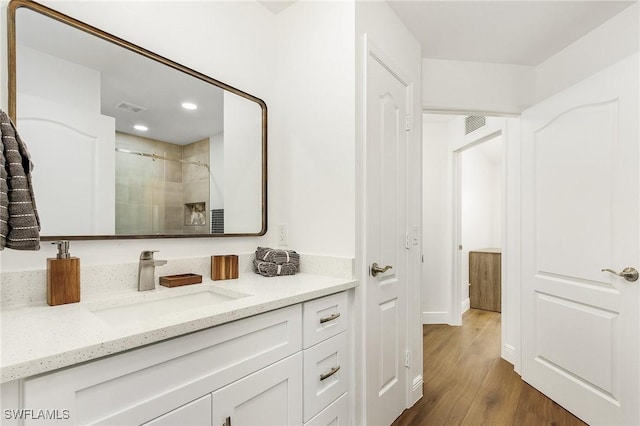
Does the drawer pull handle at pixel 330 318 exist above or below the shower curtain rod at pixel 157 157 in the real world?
below

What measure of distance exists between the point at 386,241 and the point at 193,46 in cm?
143

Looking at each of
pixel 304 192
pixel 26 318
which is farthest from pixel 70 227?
pixel 304 192

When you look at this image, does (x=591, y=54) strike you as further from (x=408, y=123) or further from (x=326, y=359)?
(x=326, y=359)

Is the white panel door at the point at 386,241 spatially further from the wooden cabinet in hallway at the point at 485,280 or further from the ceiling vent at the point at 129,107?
the wooden cabinet in hallway at the point at 485,280

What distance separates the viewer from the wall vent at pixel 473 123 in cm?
322

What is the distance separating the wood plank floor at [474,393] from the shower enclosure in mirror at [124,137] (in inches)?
64.1

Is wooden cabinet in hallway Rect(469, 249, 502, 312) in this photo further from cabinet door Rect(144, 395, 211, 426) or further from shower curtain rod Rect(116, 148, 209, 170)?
cabinet door Rect(144, 395, 211, 426)

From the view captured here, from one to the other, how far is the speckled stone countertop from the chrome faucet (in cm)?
4

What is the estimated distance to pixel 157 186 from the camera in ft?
4.74

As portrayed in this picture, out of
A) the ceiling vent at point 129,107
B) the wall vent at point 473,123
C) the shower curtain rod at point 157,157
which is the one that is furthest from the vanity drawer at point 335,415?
the wall vent at point 473,123

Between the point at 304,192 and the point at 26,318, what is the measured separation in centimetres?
123

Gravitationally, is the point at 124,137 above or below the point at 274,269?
above

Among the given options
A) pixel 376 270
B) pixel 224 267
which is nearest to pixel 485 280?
pixel 376 270

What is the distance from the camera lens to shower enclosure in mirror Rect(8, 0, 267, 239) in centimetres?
111
